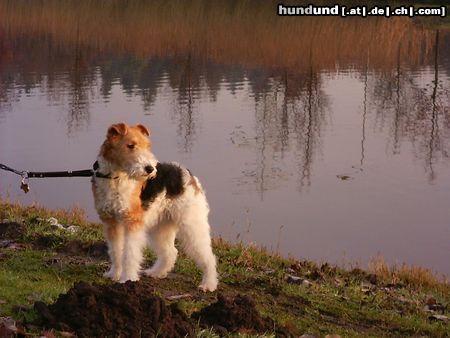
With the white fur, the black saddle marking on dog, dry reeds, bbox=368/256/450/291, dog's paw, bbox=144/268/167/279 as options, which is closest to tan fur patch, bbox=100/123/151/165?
the white fur

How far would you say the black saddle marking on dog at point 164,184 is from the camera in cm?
843

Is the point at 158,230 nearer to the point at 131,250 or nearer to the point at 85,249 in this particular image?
the point at 131,250

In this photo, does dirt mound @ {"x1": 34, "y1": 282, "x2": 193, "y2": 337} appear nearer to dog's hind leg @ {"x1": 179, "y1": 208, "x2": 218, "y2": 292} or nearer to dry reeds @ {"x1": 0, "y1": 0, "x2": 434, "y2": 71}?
dog's hind leg @ {"x1": 179, "y1": 208, "x2": 218, "y2": 292}

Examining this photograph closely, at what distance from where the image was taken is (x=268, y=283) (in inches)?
377

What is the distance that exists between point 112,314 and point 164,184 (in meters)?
2.77

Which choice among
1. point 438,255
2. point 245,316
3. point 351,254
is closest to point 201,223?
point 245,316

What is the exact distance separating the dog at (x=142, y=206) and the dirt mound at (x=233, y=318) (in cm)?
171

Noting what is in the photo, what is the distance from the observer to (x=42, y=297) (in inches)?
265

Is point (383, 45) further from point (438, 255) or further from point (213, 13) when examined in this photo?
point (438, 255)

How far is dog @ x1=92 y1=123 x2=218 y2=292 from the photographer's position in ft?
26.2

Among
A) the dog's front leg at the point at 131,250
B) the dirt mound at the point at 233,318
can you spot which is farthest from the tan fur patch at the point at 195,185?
the dirt mound at the point at 233,318

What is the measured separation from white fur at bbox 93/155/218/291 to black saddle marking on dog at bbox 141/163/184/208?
60 millimetres

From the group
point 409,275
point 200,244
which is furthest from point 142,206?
point 409,275

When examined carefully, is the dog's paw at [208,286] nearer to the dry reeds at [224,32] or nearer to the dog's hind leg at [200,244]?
the dog's hind leg at [200,244]
